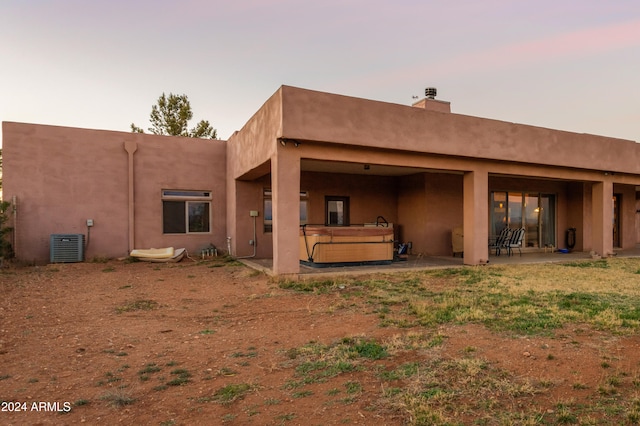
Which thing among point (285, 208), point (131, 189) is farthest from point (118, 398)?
point (131, 189)

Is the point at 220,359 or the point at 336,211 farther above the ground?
the point at 336,211

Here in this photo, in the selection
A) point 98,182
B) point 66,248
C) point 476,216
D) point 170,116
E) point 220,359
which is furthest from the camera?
point 170,116

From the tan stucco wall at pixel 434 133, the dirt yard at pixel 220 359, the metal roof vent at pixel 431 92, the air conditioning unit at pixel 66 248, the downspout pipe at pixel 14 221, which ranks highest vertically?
the metal roof vent at pixel 431 92

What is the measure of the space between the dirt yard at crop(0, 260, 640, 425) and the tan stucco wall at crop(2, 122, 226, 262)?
16.8 ft

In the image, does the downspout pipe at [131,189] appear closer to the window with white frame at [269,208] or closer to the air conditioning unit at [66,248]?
the air conditioning unit at [66,248]

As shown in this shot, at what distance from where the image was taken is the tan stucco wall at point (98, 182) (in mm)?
10461

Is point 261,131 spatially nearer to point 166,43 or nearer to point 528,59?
point 166,43

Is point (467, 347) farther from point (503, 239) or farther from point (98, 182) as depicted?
point (98, 182)

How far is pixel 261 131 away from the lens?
874cm

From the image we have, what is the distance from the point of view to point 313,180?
12312 millimetres

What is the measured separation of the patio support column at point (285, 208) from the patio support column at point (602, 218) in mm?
10624

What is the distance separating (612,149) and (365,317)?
1169 centimetres

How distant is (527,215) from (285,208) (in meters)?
10.6

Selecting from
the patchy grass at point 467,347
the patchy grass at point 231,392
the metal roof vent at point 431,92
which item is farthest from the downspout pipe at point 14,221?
the metal roof vent at point 431,92
